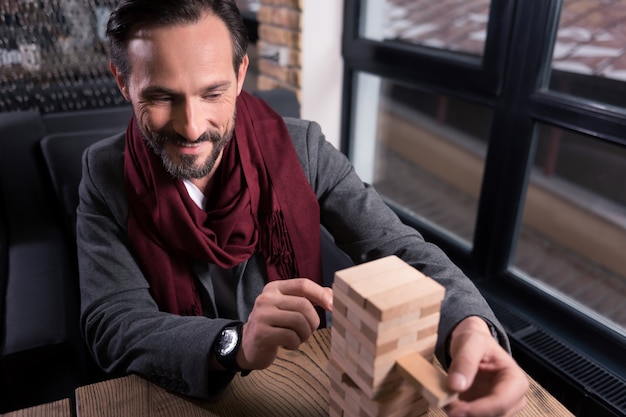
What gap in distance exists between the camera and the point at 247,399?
31.1 inches

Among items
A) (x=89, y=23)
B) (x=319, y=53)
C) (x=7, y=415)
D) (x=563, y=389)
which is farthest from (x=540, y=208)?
(x=7, y=415)

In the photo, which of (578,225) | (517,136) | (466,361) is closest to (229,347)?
(466,361)

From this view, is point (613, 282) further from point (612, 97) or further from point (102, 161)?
point (102, 161)

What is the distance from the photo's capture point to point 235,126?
3.72ft

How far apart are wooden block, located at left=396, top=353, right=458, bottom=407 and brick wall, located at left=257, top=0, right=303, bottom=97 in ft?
6.05

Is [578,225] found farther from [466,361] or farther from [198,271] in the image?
[466,361]

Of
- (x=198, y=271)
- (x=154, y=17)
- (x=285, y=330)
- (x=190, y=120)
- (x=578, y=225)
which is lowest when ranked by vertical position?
(x=578, y=225)

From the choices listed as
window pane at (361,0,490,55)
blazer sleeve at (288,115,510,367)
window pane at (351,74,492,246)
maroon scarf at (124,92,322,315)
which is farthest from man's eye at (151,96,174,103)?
window pane at (361,0,490,55)

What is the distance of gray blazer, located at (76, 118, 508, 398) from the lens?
82cm

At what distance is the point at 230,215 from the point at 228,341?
0.33 meters

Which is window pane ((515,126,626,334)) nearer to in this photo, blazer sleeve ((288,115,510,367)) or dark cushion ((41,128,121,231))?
blazer sleeve ((288,115,510,367))

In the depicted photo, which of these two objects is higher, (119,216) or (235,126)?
(235,126)

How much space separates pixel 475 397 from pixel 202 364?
39 centimetres

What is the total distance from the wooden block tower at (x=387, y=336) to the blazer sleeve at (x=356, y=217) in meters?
0.37
